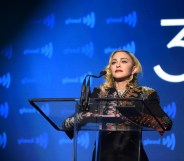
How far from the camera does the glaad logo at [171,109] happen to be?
324 centimetres

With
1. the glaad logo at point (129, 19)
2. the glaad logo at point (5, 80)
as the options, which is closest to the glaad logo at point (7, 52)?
the glaad logo at point (5, 80)

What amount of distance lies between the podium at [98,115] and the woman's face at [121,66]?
0.50 metres

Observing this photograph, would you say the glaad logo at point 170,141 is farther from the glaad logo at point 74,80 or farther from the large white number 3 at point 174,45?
the glaad logo at point 74,80

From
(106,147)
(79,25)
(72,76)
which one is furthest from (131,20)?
(106,147)

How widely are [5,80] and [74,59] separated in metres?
0.64

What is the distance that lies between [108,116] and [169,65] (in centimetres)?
176

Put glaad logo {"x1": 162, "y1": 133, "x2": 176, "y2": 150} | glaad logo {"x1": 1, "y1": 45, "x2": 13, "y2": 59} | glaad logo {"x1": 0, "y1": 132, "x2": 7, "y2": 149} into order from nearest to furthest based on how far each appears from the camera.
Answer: glaad logo {"x1": 162, "y1": 133, "x2": 176, "y2": 150} → glaad logo {"x1": 0, "y1": 132, "x2": 7, "y2": 149} → glaad logo {"x1": 1, "y1": 45, "x2": 13, "y2": 59}

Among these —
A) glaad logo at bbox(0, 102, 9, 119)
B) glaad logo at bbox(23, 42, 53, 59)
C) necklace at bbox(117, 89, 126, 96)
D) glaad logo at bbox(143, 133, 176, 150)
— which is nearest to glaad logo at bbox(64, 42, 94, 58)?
glaad logo at bbox(23, 42, 53, 59)

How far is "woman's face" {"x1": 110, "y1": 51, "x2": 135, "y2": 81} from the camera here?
2246 mm

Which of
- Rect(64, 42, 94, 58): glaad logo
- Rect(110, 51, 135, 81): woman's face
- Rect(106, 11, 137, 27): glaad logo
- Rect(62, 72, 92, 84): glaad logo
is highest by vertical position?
Rect(106, 11, 137, 27): glaad logo

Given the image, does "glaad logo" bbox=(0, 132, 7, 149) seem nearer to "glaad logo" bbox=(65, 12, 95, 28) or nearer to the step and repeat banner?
the step and repeat banner

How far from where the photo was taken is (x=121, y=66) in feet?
7.47

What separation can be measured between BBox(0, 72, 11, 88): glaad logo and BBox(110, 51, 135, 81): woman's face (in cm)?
159

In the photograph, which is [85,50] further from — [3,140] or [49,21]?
[3,140]
